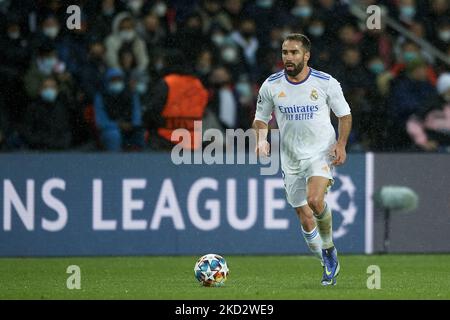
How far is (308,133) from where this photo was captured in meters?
11.6

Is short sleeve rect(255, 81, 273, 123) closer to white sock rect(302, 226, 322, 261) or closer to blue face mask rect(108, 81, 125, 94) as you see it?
white sock rect(302, 226, 322, 261)

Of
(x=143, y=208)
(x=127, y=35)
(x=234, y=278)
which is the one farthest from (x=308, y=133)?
(x=127, y=35)

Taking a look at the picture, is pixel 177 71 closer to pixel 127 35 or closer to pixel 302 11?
pixel 127 35

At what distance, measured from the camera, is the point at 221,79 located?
16.8 metres

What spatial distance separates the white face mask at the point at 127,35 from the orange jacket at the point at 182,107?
1273 mm

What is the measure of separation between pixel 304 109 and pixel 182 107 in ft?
14.7

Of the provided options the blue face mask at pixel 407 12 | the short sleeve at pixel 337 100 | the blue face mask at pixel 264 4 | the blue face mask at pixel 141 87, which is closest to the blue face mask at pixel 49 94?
the blue face mask at pixel 141 87

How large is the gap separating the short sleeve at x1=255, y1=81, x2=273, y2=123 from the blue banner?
3815 mm

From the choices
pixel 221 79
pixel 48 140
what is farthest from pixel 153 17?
pixel 48 140

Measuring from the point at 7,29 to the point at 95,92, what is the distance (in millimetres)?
1468

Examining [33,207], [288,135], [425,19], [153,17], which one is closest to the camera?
[288,135]

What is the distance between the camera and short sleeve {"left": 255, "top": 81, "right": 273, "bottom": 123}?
11594 millimetres

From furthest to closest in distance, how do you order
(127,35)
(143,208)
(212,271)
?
1. (127,35)
2. (143,208)
3. (212,271)
